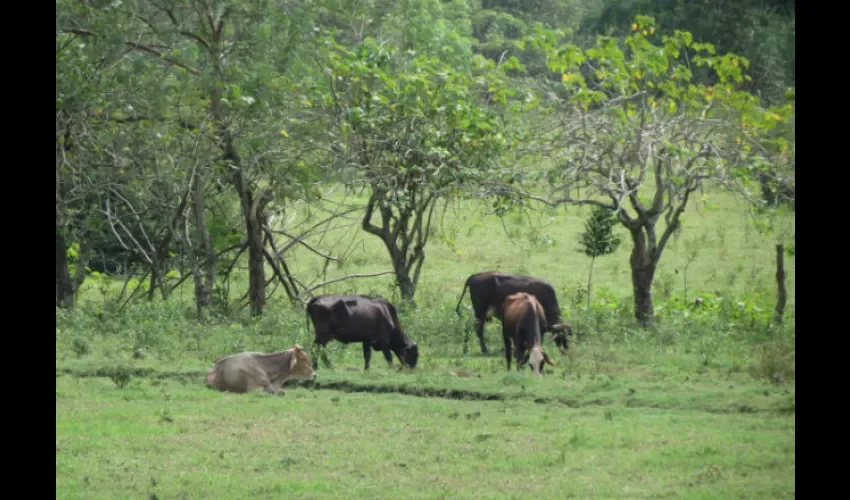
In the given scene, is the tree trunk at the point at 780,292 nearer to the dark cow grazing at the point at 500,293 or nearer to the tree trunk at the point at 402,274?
the dark cow grazing at the point at 500,293

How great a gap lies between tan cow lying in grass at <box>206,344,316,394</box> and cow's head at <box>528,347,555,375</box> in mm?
1516

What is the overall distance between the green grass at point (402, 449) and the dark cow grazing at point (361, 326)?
93 centimetres

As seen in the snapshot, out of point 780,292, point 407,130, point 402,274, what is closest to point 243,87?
point 407,130

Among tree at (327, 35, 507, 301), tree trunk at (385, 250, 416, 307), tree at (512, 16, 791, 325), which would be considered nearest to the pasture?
tree trunk at (385, 250, 416, 307)

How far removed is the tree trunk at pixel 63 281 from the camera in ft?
39.2

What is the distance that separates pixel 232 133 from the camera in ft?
A: 37.0

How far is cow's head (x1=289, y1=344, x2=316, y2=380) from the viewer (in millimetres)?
8016

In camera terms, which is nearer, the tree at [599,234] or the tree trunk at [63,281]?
the tree at [599,234]

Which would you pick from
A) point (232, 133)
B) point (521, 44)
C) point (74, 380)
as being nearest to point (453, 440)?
point (74, 380)

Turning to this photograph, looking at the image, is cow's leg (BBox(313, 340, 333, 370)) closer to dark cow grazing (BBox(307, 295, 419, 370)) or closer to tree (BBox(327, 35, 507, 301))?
dark cow grazing (BBox(307, 295, 419, 370))

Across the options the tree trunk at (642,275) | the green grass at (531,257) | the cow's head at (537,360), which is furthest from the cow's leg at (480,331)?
the green grass at (531,257)

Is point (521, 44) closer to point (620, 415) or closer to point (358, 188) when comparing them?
point (358, 188)
